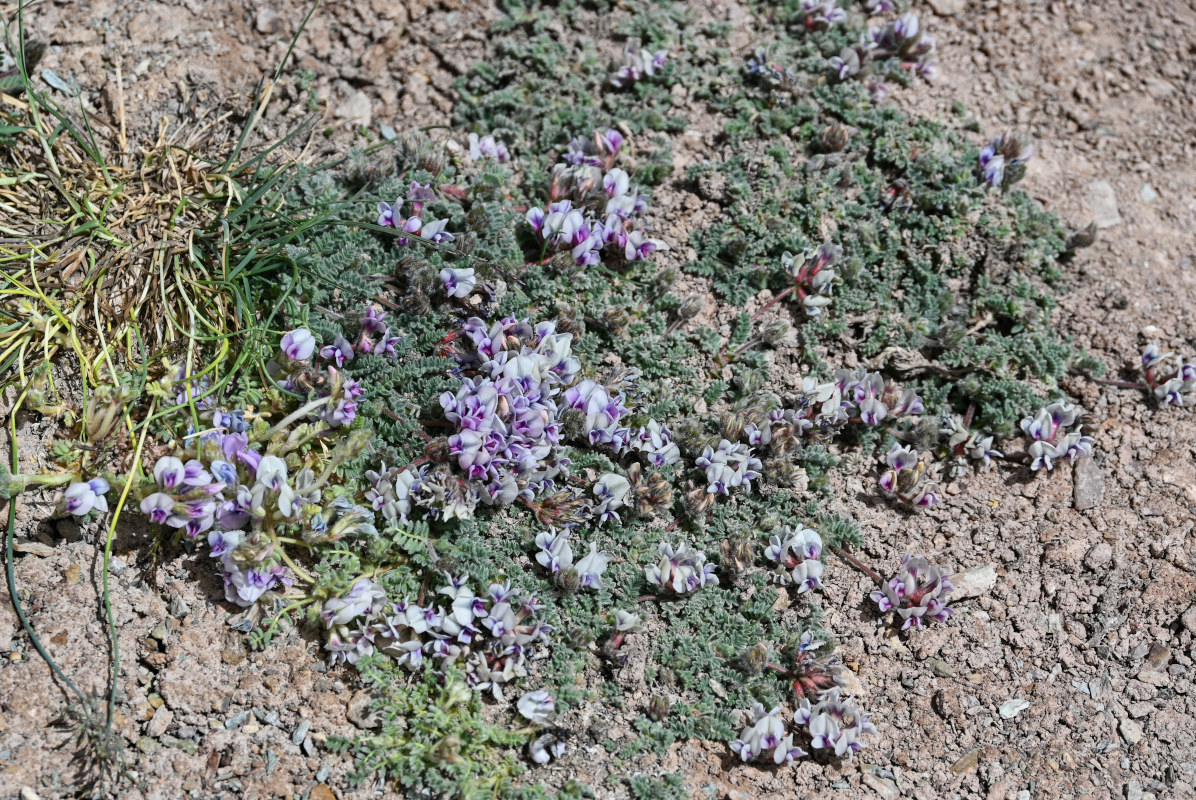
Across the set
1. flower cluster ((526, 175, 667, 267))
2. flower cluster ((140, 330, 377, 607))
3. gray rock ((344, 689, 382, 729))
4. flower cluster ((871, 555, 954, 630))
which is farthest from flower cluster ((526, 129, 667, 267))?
gray rock ((344, 689, 382, 729))

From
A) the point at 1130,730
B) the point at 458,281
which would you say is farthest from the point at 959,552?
the point at 458,281

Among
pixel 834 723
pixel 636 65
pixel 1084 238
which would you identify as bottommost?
pixel 834 723

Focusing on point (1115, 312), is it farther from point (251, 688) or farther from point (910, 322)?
point (251, 688)

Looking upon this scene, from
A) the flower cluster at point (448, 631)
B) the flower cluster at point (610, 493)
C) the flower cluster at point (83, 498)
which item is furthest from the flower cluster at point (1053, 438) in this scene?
the flower cluster at point (83, 498)

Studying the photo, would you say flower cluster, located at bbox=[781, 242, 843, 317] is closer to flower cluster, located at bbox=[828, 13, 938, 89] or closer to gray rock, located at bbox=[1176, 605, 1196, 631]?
flower cluster, located at bbox=[828, 13, 938, 89]

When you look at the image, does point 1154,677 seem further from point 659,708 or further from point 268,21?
point 268,21
